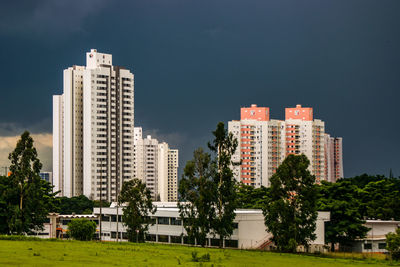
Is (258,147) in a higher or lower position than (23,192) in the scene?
higher

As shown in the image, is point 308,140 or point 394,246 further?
point 308,140

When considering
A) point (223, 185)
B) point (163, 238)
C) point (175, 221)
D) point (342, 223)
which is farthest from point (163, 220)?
point (342, 223)

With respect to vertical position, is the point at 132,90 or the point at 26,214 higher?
the point at 132,90

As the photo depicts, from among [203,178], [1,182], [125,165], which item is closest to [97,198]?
[125,165]

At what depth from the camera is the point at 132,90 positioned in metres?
145

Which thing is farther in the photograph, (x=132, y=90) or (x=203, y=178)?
(x=132, y=90)

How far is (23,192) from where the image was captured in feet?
174

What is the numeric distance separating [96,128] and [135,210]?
88.2 metres

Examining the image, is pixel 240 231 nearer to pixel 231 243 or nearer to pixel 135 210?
pixel 231 243

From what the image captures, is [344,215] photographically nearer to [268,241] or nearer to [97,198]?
[268,241]

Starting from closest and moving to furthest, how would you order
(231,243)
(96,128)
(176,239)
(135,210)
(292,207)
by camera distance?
(292,207) → (135,210) → (231,243) → (176,239) → (96,128)

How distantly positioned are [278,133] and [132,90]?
45.0m

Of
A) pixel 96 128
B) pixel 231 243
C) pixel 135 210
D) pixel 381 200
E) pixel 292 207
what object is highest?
pixel 96 128

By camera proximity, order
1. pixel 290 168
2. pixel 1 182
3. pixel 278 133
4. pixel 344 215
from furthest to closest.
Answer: pixel 278 133 → pixel 344 215 → pixel 1 182 → pixel 290 168
